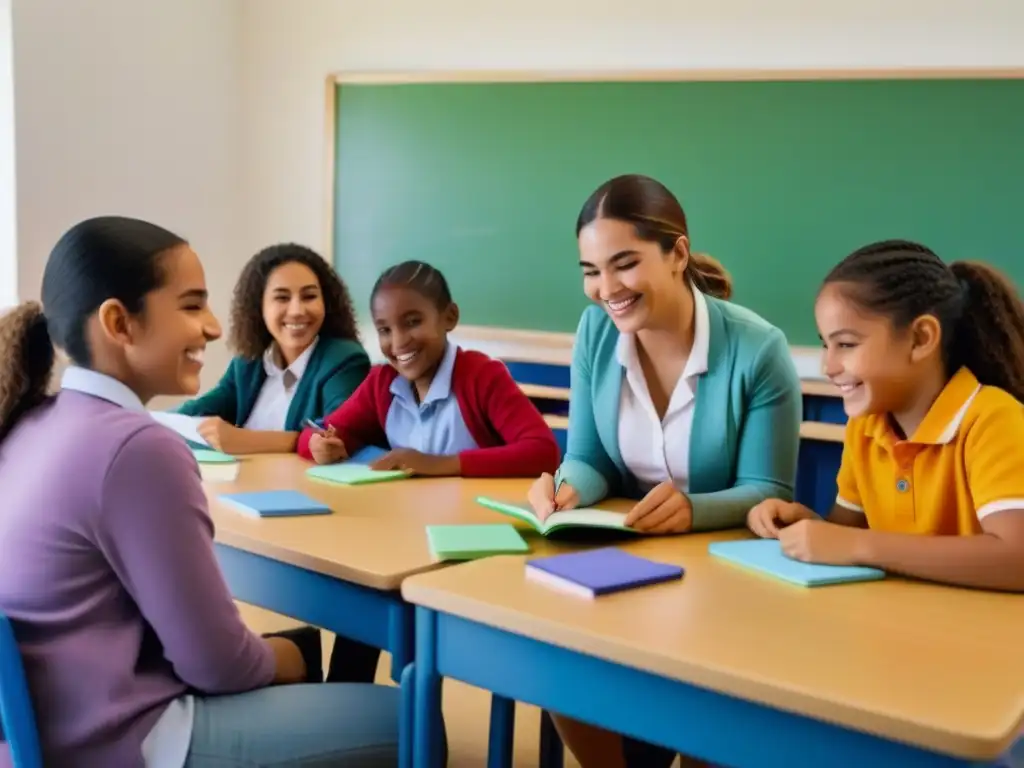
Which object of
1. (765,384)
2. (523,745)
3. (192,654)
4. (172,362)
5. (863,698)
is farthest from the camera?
(523,745)

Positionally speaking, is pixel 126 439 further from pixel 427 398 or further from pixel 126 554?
pixel 427 398

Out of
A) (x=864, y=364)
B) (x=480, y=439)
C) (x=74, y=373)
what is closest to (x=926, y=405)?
(x=864, y=364)

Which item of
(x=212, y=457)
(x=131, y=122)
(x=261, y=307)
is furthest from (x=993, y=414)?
(x=131, y=122)

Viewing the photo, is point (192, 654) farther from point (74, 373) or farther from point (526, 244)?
point (526, 244)

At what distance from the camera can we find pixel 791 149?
10.7ft

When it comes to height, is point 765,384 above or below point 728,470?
above

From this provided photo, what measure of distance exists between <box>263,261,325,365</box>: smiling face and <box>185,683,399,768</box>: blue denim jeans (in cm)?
130

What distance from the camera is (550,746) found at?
6.51 ft

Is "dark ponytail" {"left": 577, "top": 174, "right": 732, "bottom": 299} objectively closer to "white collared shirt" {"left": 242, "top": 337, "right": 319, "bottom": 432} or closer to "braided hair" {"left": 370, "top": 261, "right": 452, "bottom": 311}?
"braided hair" {"left": 370, "top": 261, "right": 452, "bottom": 311}

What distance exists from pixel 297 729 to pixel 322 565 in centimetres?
22

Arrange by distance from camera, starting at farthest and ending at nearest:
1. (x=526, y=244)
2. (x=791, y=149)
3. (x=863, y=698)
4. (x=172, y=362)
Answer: (x=526, y=244) < (x=791, y=149) < (x=172, y=362) < (x=863, y=698)

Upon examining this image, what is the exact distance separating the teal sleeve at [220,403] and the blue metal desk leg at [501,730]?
1.22 metres

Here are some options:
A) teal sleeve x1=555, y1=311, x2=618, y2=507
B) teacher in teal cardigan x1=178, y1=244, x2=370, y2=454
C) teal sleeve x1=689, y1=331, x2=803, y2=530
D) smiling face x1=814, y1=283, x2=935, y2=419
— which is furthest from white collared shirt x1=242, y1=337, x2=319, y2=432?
smiling face x1=814, y1=283, x2=935, y2=419

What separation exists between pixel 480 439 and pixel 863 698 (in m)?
1.37
